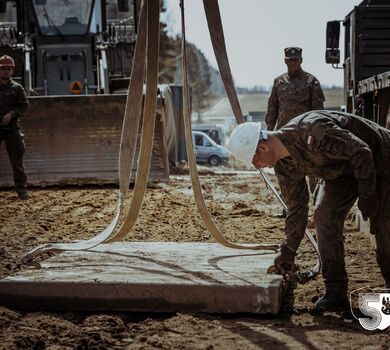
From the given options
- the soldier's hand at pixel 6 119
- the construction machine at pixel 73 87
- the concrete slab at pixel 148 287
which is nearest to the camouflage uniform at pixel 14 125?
the soldier's hand at pixel 6 119

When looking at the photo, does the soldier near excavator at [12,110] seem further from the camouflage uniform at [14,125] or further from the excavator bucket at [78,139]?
the excavator bucket at [78,139]

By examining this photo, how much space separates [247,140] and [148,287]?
3.73ft

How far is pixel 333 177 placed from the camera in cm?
478

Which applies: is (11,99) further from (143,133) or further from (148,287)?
(148,287)

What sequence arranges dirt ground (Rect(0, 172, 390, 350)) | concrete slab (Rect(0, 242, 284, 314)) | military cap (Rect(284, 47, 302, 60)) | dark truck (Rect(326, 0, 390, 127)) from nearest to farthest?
dirt ground (Rect(0, 172, 390, 350))
concrete slab (Rect(0, 242, 284, 314))
military cap (Rect(284, 47, 302, 60))
dark truck (Rect(326, 0, 390, 127))

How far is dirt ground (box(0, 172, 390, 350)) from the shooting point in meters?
4.17

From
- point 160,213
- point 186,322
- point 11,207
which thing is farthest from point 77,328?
point 11,207

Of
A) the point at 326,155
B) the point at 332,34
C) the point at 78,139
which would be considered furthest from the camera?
the point at 78,139

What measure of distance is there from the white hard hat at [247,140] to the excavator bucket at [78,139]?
760 cm

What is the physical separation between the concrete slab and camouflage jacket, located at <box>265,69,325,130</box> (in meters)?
3.67

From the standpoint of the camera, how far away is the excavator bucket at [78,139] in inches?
485

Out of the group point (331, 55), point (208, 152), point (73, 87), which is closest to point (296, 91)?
point (331, 55)

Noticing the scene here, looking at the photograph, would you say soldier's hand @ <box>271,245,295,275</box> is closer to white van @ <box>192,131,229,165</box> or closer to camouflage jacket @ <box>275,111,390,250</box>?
camouflage jacket @ <box>275,111,390,250</box>

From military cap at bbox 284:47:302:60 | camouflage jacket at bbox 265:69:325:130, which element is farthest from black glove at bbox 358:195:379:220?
military cap at bbox 284:47:302:60
